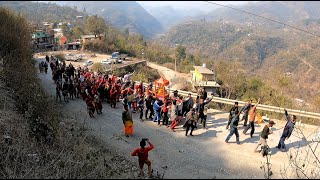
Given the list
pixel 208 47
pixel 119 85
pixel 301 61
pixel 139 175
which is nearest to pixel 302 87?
pixel 301 61

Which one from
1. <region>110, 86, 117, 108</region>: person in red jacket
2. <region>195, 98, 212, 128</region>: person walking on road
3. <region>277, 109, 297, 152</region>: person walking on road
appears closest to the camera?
<region>277, 109, 297, 152</region>: person walking on road

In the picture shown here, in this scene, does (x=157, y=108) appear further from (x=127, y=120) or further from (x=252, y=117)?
(x=252, y=117)

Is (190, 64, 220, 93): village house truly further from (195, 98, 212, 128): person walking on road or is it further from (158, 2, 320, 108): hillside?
(158, 2, 320, 108): hillside

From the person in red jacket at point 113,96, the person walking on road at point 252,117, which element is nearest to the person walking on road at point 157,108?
the person in red jacket at point 113,96

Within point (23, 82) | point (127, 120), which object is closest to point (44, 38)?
point (23, 82)

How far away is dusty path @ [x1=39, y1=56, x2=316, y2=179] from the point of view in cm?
884

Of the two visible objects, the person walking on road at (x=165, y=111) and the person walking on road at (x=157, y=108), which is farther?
the person walking on road at (x=157, y=108)

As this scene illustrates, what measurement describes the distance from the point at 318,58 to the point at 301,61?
25561 millimetres

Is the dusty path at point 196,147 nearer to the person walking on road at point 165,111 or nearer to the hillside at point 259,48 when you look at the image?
the person walking on road at point 165,111

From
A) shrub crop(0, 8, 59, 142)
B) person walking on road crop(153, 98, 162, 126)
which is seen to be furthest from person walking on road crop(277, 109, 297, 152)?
shrub crop(0, 8, 59, 142)

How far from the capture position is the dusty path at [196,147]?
884 centimetres

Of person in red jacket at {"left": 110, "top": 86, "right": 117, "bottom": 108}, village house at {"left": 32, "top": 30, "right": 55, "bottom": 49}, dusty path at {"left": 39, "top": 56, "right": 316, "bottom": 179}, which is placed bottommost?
village house at {"left": 32, "top": 30, "right": 55, "bottom": 49}

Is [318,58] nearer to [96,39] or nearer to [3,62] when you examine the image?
[96,39]

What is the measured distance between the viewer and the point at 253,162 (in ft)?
30.6
